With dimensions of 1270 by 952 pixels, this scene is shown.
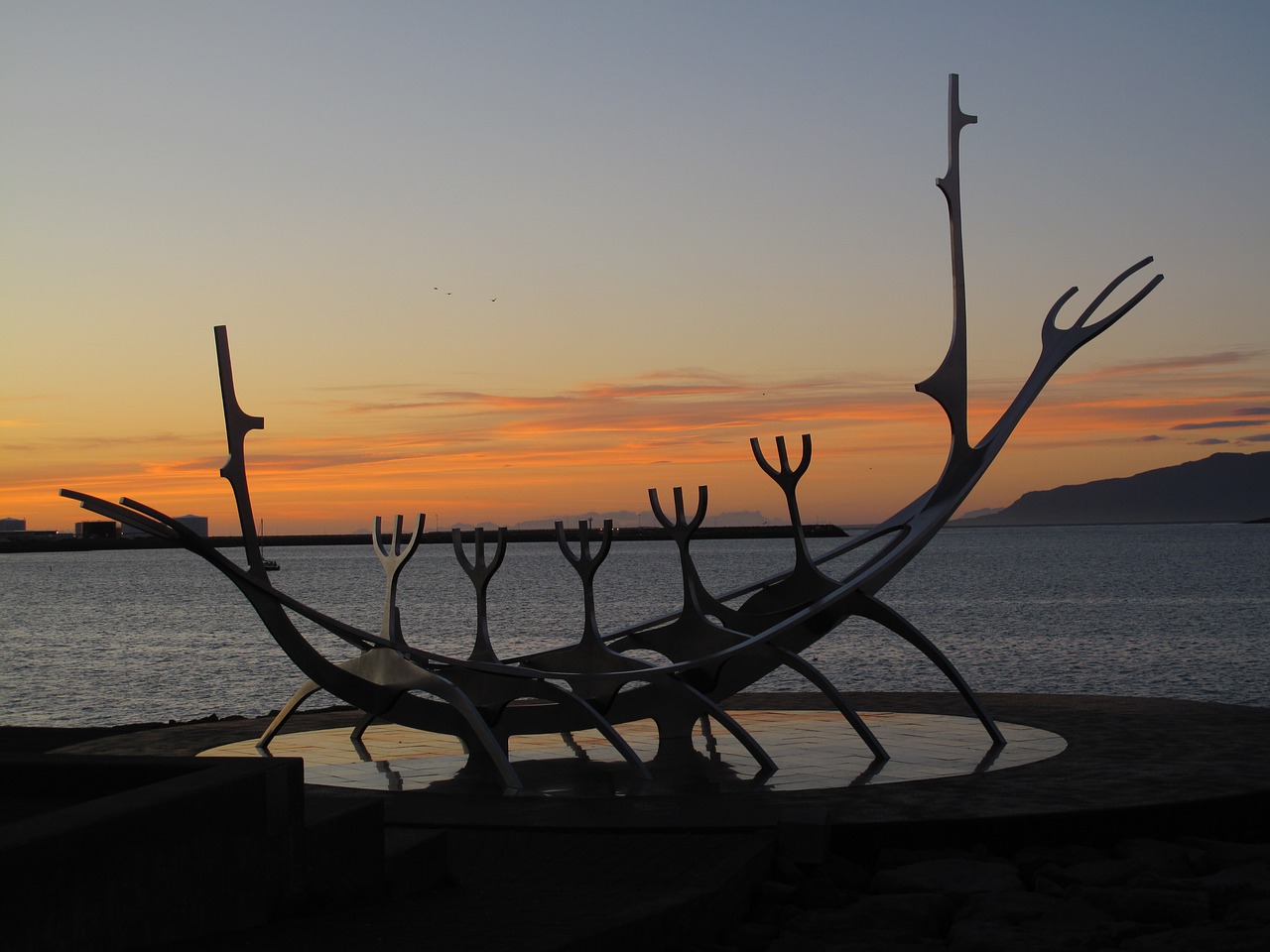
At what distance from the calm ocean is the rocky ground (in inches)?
752

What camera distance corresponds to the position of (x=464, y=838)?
942 centimetres

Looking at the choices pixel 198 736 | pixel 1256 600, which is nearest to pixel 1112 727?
pixel 198 736

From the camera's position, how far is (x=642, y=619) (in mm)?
61969

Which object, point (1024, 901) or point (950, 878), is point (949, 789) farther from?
point (1024, 901)

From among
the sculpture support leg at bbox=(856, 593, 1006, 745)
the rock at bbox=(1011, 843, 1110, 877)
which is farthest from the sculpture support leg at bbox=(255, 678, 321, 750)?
the rock at bbox=(1011, 843, 1110, 877)

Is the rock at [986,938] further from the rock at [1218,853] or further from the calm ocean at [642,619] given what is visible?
the calm ocean at [642,619]

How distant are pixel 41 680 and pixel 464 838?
30625 mm

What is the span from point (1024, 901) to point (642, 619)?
53514 millimetres

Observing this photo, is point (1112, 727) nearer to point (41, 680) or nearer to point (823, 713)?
point (823, 713)

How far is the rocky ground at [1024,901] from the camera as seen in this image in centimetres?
805

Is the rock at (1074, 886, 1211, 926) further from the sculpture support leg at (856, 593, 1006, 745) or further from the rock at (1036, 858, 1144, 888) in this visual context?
the sculpture support leg at (856, 593, 1006, 745)

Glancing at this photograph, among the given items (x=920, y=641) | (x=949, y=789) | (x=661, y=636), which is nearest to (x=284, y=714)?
(x=661, y=636)

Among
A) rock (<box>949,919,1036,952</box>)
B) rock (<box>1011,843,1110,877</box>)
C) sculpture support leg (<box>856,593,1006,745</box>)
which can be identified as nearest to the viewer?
rock (<box>949,919,1036,952</box>)

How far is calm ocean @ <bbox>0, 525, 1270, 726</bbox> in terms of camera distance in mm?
32219
